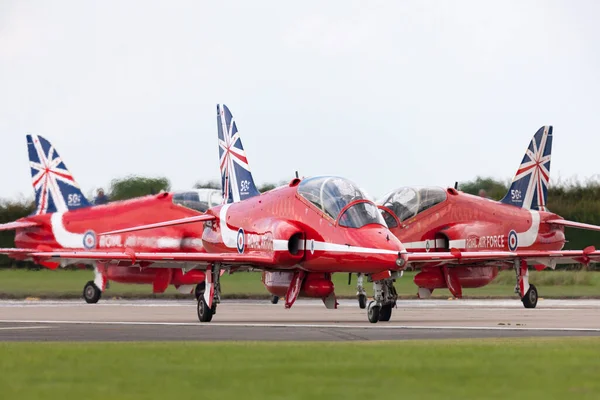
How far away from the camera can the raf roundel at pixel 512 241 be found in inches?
1237

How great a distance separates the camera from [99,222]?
35.7 metres

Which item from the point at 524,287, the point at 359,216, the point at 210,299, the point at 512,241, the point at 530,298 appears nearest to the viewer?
the point at 359,216

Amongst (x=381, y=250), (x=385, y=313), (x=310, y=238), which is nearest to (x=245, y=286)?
(x=310, y=238)

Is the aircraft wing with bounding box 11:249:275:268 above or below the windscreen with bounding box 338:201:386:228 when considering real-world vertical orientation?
Result: below

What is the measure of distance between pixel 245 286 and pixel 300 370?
26556 millimetres

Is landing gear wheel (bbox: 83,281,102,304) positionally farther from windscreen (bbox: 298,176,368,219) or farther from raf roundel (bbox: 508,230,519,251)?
windscreen (bbox: 298,176,368,219)

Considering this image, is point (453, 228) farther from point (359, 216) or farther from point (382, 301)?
point (382, 301)

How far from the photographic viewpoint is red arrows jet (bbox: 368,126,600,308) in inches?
1112

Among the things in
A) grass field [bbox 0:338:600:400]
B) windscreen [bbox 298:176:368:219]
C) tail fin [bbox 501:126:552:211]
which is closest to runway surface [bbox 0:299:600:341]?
windscreen [bbox 298:176:368:219]

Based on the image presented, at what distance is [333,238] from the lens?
2223 cm

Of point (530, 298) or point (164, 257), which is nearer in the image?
point (164, 257)

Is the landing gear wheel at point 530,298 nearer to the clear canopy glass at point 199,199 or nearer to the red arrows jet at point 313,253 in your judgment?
the red arrows jet at point 313,253

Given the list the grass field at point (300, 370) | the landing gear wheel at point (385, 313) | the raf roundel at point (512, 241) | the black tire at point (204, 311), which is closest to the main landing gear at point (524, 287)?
the raf roundel at point (512, 241)

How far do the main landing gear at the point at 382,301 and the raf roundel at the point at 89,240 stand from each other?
15163 millimetres
